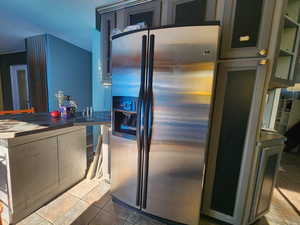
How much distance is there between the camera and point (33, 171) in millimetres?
1460

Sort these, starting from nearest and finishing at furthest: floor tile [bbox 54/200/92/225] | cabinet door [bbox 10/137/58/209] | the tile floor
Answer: cabinet door [bbox 10/137/58/209]
floor tile [bbox 54/200/92/225]
the tile floor

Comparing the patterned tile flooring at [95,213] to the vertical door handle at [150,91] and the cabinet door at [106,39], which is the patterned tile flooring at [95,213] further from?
the cabinet door at [106,39]

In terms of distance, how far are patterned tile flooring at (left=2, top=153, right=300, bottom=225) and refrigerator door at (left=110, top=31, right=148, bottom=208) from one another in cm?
15

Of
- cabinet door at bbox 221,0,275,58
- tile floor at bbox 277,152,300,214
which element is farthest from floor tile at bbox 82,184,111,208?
tile floor at bbox 277,152,300,214

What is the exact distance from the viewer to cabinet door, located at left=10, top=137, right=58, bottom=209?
1.32 m

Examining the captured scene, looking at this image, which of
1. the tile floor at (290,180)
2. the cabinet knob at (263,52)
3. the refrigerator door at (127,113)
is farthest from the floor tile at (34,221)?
the tile floor at (290,180)

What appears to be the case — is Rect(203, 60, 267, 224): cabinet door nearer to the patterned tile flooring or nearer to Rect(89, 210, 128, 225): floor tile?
the patterned tile flooring

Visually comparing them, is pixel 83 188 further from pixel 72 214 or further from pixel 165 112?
pixel 165 112

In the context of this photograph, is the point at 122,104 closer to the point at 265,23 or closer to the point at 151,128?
the point at 151,128

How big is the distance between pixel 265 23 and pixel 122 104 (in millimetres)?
1415

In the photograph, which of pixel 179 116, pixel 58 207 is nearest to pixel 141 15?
pixel 179 116

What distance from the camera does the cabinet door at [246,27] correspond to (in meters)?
1.10

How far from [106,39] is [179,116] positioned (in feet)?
4.99

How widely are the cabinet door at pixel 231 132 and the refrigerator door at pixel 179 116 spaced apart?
0.25 metres
